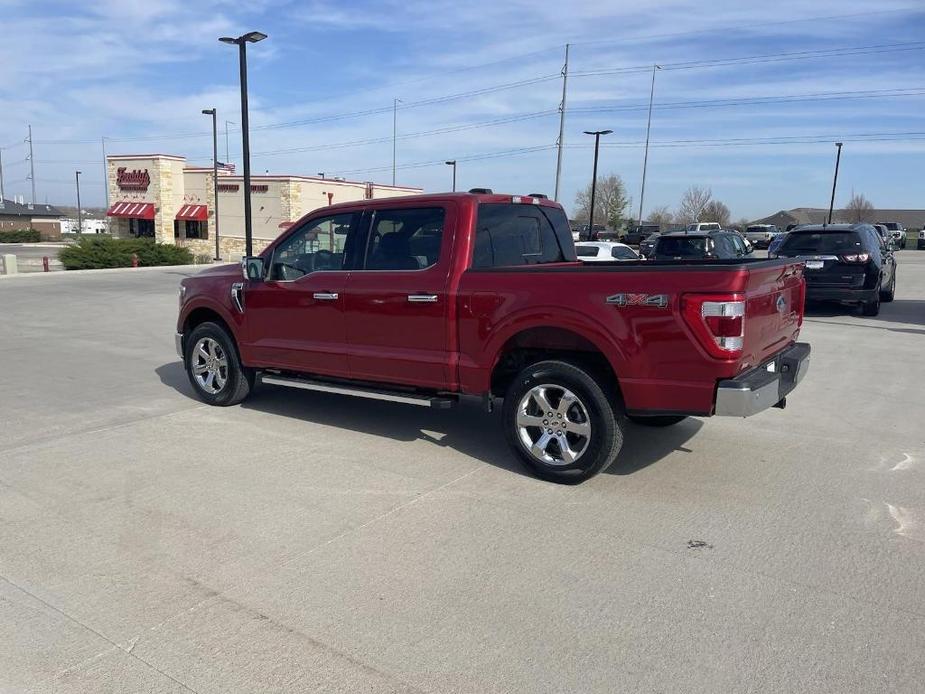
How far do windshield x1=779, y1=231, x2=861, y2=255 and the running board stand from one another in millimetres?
10204

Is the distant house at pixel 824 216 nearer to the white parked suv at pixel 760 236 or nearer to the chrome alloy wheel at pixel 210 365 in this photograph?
the white parked suv at pixel 760 236

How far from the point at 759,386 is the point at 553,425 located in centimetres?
133

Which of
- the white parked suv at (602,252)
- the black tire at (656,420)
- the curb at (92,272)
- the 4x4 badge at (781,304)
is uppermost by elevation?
the 4x4 badge at (781,304)

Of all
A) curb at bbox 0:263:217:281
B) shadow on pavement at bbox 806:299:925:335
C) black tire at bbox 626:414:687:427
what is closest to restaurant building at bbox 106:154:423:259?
curb at bbox 0:263:217:281

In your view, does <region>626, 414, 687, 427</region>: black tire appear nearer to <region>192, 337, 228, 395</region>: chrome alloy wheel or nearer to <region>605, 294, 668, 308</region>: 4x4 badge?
<region>605, 294, 668, 308</region>: 4x4 badge

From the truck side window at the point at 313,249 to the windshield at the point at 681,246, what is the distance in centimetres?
1219

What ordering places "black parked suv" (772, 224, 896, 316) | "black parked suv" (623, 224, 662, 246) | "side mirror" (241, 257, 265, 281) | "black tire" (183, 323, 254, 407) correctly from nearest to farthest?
"side mirror" (241, 257, 265, 281) < "black tire" (183, 323, 254, 407) < "black parked suv" (772, 224, 896, 316) < "black parked suv" (623, 224, 662, 246)

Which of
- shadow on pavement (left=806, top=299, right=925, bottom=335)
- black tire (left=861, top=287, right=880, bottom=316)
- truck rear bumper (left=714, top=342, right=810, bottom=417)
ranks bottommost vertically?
shadow on pavement (left=806, top=299, right=925, bottom=335)

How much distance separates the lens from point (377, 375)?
6.02m

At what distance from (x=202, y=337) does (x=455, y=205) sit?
3161mm

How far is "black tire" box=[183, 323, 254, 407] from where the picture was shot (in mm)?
7152

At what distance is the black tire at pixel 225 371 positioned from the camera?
715 cm

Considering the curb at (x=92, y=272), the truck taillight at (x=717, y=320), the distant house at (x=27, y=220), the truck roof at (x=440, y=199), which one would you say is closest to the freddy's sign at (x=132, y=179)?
the curb at (x=92, y=272)

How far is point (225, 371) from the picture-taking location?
7285 mm
